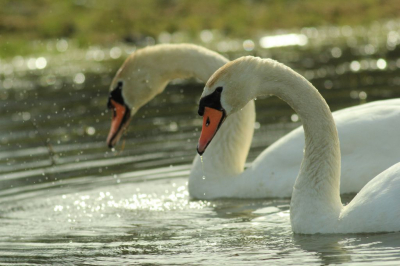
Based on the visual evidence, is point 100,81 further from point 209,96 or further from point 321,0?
point 321,0

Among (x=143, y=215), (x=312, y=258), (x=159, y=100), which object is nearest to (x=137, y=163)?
(x=143, y=215)

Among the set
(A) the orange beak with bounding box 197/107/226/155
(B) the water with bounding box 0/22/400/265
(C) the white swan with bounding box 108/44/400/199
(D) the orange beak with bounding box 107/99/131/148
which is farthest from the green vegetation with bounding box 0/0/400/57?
(A) the orange beak with bounding box 197/107/226/155

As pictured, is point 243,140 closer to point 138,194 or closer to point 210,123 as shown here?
point 138,194

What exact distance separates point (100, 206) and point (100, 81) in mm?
12429

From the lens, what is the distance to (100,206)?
9.06 metres

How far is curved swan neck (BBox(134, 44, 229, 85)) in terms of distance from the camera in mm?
9742

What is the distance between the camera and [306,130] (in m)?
6.95

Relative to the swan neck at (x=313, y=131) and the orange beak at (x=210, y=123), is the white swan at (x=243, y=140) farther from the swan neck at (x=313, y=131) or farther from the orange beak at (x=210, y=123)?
the orange beak at (x=210, y=123)

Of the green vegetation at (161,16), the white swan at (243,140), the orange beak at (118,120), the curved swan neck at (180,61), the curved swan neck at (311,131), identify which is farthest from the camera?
the green vegetation at (161,16)

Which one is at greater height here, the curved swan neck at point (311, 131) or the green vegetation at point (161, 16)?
the green vegetation at point (161, 16)

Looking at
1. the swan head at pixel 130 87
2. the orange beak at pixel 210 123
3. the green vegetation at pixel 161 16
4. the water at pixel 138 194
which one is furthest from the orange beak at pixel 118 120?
the green vegetation at pixel 161 16

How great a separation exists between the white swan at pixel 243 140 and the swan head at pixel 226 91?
1.95 meters

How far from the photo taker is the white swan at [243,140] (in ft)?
27.4

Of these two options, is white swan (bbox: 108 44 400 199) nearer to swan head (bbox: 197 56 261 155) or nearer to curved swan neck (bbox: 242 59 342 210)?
curved swan neck (bbox: 242 59 342 210)
